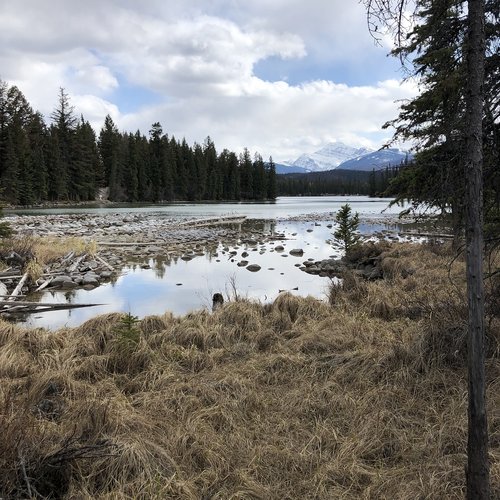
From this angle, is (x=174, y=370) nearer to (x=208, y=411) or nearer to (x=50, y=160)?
(x=208, y=411)

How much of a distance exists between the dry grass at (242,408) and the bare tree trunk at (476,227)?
2.17ft

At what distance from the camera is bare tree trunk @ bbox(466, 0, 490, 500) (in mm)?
2439

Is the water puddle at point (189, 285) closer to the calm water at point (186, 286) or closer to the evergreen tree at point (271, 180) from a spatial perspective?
the calm water at point (186, 286)

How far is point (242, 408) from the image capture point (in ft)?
14.4

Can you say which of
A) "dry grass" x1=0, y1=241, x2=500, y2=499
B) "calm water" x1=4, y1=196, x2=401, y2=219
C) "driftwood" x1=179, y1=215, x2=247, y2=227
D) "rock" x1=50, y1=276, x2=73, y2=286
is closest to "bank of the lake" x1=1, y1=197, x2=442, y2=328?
"rock" x1=50, y1=276, x2=73, y2=286

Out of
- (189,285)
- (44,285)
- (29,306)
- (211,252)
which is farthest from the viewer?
(211,252)

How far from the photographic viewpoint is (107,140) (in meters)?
85.8

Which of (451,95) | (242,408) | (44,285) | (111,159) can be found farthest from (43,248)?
(111,159)

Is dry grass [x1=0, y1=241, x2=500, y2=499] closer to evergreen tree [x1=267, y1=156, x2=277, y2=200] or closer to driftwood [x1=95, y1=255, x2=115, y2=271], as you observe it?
driftwood [x1=95, y1=255, x2=115, y2=271]

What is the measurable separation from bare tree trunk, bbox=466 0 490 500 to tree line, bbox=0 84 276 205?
49.5m

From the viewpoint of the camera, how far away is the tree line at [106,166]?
2309 inches

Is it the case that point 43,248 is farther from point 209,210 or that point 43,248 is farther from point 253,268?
point 209,210

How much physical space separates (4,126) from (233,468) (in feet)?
225

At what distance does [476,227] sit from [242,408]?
2.98 metres
